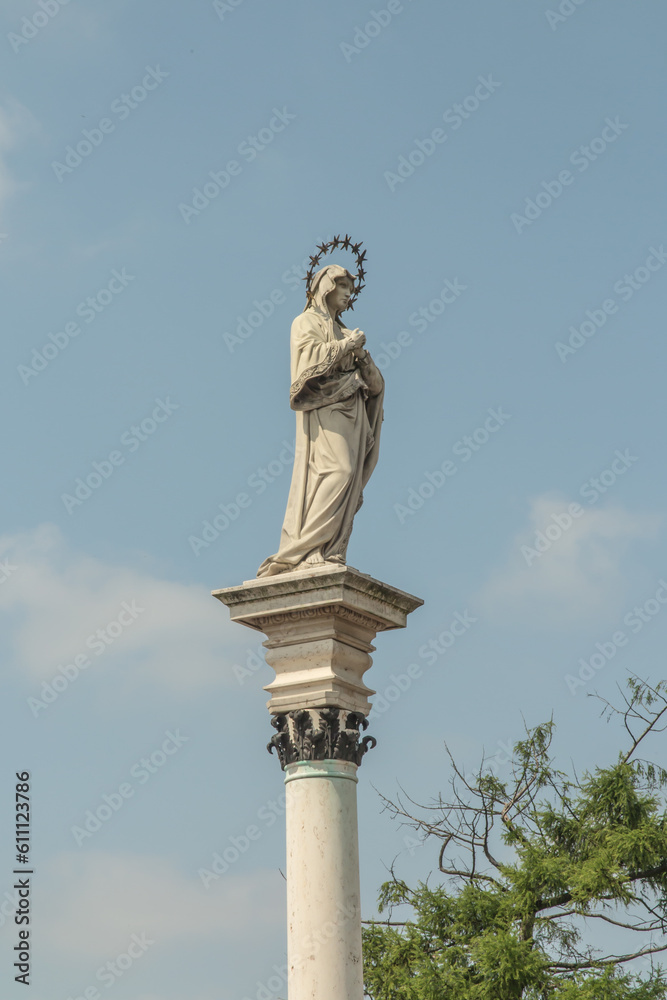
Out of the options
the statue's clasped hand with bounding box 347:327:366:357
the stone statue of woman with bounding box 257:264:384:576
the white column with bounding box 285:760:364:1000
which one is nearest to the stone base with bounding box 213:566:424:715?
the stone statue of woman with bounding box 257:264:384:576

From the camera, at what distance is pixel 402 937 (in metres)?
22.6

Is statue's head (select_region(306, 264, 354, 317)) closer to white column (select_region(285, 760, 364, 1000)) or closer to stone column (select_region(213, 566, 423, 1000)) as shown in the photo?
stone column (select_region(213, 566, 423, 1000))

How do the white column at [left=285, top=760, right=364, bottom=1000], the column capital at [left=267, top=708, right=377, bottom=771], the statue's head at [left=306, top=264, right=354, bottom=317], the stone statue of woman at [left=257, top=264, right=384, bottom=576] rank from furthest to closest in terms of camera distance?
the statue's head at [left=306, top=264, right=354, bottom=317] < the stone statue of woman at [left=257, top=264, right=384, bottom=576] < the column capital at [left=267, top=708, right=377, bottom=771] < the white column at [left=285, top=760, right=364, bottom=1000]

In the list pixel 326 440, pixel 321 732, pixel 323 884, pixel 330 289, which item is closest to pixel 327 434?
pixel 326 440

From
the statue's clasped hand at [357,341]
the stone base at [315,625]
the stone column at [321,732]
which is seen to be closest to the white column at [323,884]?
the stone column at [321,732]

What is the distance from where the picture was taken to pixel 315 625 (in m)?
13.0

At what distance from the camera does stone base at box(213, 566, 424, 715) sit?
12781 mm

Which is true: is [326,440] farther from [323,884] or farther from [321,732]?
[323,884]

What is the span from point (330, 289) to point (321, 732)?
4191mm

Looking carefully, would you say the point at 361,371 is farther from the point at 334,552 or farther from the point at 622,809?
the point at 622,809

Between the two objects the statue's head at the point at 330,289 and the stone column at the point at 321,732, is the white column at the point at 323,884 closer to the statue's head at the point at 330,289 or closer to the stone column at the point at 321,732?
the stone column at the point at 321,732

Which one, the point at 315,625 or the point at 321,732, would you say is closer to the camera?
the point at 321,732

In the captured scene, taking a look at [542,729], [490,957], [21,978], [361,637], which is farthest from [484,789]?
[361,637]

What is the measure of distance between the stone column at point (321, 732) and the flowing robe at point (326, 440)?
38 cm
